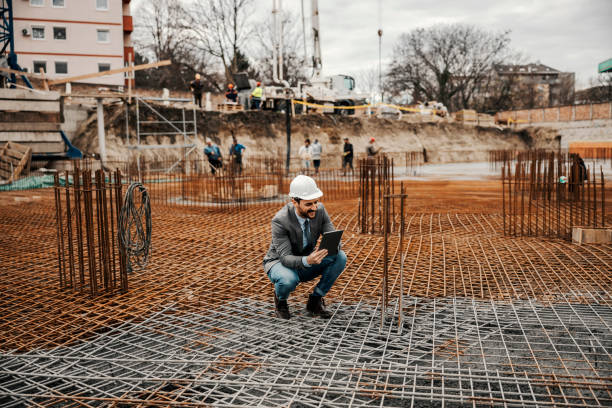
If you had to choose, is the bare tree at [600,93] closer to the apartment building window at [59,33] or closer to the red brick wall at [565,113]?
the red brick wall at [565,113]

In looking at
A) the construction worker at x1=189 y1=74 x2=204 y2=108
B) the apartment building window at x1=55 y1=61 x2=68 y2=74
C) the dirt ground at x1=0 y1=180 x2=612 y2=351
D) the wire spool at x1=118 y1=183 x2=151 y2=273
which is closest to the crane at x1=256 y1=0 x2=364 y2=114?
the construction worker at x1=189 y1=74 x2=204 y2=108

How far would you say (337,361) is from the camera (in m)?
3.22

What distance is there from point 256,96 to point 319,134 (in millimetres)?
4719

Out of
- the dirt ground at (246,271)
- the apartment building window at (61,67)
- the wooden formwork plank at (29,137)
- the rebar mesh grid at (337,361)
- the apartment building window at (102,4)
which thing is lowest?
the rebar mesh grid at (337,361)

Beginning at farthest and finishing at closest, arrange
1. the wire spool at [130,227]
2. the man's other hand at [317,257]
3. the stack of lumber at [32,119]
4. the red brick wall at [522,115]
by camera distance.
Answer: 1. the red brick wall at [522,115]
2. the stack of lumber at [32,119]
3. the wire spool at [130,227]
4. the man's other hand at [317,257]

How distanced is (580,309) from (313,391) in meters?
2.58

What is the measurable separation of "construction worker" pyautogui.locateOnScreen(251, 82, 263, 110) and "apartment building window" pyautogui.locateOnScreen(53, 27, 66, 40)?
20272 millimetres

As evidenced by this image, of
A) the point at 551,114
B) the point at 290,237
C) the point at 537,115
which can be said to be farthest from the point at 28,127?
the point at 537,115

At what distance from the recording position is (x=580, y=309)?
418cm

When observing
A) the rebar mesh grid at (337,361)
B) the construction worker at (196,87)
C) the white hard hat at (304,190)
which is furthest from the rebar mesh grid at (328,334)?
the construction worker at (196,87)

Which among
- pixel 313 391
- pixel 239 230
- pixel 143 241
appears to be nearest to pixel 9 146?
pixel 239 230

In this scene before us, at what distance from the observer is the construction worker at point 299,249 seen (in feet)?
12.4

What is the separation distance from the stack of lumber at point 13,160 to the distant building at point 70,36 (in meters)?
21.5

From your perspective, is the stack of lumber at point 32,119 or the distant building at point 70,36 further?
the distant building at point 70,36
